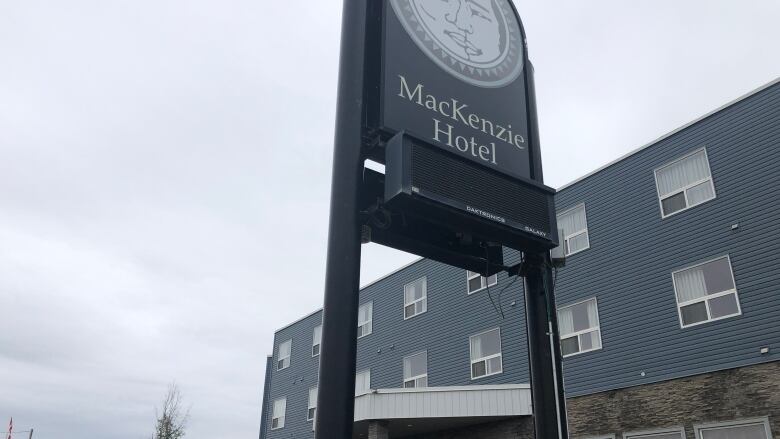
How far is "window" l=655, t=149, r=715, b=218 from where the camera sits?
738 inches

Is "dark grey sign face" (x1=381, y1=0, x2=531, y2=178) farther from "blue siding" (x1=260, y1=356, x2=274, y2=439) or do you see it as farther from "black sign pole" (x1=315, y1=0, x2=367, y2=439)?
"blue siding" (x1=260, y1=356, x2=274, y2=439)

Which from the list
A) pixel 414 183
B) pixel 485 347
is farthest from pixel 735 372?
pixel 414 183

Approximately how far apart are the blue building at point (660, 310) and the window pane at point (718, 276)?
0.11 ft

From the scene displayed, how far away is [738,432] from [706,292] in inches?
143

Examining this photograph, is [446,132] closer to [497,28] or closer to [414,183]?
[414,183]

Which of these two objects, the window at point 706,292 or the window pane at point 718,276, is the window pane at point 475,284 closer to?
the window at point 706,292

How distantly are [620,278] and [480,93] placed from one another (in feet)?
46.0

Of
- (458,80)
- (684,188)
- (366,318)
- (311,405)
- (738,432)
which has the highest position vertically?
(684,188)

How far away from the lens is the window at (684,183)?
61.5 ft

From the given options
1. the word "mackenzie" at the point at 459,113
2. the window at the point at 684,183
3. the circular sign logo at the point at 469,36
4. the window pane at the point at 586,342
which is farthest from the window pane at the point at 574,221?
the word "mackenzie" at the point at 459,113

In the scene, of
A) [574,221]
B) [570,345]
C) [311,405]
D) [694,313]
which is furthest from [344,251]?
[311,405]

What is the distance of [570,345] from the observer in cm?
2088

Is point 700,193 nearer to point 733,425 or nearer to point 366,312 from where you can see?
point 733,425

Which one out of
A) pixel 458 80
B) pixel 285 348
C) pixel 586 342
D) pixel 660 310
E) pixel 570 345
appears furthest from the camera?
pixel 285 348
